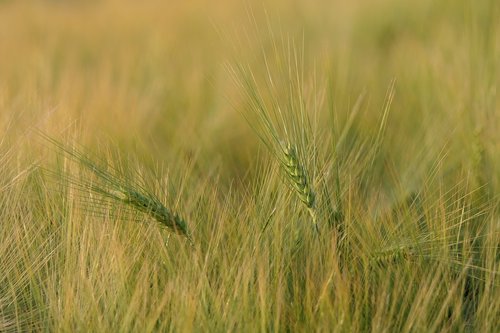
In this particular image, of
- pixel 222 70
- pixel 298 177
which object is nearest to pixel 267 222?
pixel 298 177

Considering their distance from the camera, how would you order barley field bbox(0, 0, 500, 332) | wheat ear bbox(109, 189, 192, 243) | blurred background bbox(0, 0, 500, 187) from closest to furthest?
barley field bbox(0, 0, 500, 332), wheat ear bbox(109, 189, 192, 243), blurred background bbox(0, 0, 500, 187)

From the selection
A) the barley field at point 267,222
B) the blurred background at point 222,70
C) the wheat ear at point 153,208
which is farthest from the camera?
the blurred background at point 222,70

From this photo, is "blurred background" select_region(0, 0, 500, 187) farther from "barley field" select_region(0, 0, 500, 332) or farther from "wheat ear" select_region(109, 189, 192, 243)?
"wheat ear" select_region(109, 189, 192, 243)

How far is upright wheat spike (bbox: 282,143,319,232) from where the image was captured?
5.61 ft

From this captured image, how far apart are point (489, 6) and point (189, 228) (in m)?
2.39

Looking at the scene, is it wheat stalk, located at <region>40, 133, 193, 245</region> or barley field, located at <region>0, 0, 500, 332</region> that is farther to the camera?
wheat stalk, located at <region>40, 133, 193, 245</region>

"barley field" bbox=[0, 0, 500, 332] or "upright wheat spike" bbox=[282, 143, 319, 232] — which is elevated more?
"upright wheat spike" bbox=[282, 143, 319, 232]

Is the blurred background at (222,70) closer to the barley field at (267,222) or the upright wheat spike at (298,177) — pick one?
the barley field at (267,222)

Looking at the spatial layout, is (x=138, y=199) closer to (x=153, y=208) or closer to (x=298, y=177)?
(x=153, y=208)

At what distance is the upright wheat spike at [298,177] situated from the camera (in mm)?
1711

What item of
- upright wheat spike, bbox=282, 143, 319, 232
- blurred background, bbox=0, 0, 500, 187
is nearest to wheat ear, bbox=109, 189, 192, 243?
upright wheat spike, bbox=282, 143, 319, 232

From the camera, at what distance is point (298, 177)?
1.71 metres

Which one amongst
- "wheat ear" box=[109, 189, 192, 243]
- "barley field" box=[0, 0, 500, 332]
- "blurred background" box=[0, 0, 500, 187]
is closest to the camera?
"barley field" box=[0, 0, 500, 332]

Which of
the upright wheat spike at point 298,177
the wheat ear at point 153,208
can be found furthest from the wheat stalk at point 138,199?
the upright wheat spike at point 298,177
